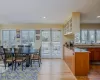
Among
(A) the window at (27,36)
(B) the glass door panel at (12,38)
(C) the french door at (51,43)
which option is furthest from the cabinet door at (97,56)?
(B) the glass door panel at (12,38)

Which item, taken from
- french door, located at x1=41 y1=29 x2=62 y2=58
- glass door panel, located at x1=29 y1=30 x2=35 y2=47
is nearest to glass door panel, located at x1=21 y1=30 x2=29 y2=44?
glass door panel, located at x1=29 y1=30 x2=35 y2=47

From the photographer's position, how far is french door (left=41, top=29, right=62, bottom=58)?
8.98 meters

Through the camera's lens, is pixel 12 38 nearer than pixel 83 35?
No

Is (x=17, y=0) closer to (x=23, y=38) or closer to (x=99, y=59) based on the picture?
(x=99, y=59)

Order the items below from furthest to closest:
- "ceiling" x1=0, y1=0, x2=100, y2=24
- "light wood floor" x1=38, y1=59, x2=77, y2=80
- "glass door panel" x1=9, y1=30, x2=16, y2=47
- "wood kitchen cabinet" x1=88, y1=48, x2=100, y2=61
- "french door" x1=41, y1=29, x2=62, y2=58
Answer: "french door" x1=41, y1=29, x2=62, y2=58 → "glass door panel" x1=9, y1=30, x2=16, y2=47 → "wood kitchen cabinet" x1=88, y1=48, x2=100, y2=61 → "light wood floor" x1=38, y1=59, x2=77, y2=80 → "ceiling" x1=0, y1=0, x2=100, y2=24

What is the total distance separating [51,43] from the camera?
9.02 metres

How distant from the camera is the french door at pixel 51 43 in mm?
8977

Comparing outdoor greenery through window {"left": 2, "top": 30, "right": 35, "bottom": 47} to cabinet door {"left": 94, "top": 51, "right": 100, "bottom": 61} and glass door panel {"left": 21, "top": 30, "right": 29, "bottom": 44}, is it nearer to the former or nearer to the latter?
glass door panel {"left": 21, "top": 30, "right": 29, "bottom": 44}

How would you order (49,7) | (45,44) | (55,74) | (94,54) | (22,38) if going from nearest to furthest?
(49,7) < (55,74) < (94,54) < (22,38) < (45,44)

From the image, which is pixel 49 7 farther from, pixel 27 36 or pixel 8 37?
pixel 8 37

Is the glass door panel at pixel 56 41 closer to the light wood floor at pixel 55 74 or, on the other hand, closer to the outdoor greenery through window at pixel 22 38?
the outdoor greenery through window at pixel 22 38

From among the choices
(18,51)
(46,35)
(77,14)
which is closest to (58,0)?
(77,14)

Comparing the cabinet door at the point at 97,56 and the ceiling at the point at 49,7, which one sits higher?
the ceiling at the point at 49,7

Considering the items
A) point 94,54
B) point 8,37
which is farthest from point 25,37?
point 94,54
